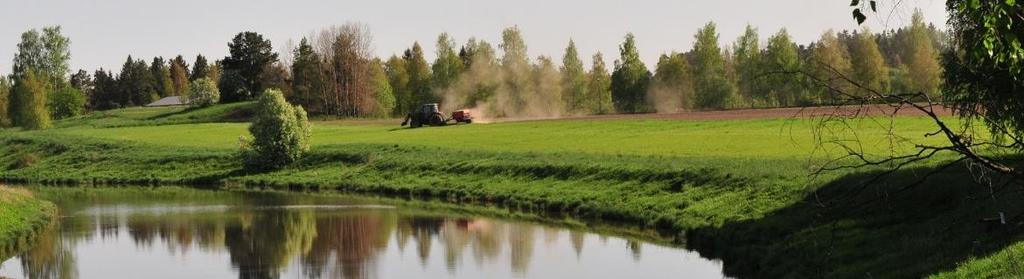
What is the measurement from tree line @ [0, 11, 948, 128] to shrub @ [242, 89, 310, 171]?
52095mm

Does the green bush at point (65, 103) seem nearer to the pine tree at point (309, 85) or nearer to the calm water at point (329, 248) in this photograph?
the pine tree at point (309, 85)

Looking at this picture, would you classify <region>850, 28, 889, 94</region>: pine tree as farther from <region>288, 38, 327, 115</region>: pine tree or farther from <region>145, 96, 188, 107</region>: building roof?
<region>145, 96, 188, 107</region>: building roof

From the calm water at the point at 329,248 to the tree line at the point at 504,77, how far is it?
72791mm

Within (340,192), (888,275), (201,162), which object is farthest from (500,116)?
(888,275)

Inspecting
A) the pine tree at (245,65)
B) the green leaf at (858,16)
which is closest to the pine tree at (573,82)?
the pine tree at (245,65)

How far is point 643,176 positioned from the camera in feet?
147

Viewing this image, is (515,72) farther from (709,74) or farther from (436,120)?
(436,120)

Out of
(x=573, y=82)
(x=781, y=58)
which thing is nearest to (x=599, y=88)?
(x=573, y=82)

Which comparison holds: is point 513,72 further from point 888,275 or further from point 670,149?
point 888,275

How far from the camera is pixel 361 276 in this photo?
99.2ft

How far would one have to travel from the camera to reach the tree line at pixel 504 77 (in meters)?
117

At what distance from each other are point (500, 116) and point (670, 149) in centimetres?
6478

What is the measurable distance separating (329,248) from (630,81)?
307ft

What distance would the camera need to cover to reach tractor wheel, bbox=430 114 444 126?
91.9 m
